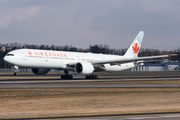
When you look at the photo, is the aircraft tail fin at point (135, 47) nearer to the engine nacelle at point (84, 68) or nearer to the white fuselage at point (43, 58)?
the white fuselage at point (43, 58)

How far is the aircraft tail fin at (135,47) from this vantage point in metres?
68.1

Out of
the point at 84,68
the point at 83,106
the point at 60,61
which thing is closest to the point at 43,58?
the point at 60,61

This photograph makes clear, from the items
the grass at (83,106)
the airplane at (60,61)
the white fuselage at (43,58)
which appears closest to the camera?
the grass at (83,106)

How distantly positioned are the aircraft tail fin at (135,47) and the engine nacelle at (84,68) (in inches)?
630

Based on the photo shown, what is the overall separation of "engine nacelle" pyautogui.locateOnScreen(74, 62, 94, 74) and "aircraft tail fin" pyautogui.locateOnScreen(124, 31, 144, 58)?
52.5 ft

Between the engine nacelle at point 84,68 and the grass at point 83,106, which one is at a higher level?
the engine nacelle at point 84,68

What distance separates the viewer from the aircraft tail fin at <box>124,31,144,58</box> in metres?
68.1

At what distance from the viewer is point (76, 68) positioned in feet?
176

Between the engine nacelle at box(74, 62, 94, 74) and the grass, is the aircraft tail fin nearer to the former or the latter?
the engine nacelle at box(74, 62, 94, 74)

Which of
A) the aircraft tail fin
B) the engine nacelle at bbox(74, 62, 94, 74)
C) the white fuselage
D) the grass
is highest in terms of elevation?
the aircraft tail fin

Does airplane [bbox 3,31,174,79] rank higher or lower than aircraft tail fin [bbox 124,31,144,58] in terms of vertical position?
lower

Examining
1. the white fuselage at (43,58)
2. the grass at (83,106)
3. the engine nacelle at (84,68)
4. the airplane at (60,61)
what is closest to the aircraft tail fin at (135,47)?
the airplane at (60,61)

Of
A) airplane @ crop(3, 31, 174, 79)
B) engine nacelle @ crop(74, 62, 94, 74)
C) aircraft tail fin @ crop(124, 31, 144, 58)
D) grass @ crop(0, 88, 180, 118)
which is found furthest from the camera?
aircraft tail fin @ crop(124, 31, 144, 58)

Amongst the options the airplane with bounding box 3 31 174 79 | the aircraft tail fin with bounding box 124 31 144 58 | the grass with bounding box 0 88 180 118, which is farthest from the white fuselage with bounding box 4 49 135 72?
the grass with bounding box 0 88 180 118
